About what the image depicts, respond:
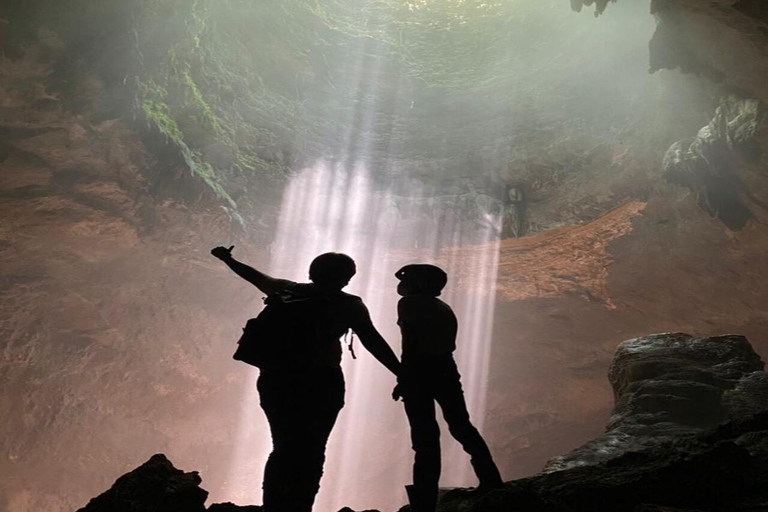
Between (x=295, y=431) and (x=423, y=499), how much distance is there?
939 millimetres

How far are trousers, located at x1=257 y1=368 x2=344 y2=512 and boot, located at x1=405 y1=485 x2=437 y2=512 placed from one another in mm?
652

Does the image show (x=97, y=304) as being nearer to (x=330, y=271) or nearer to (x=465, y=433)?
(x=330, y=271)

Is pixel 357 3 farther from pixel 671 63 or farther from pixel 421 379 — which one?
pixel 421 379

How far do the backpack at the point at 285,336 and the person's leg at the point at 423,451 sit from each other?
2.49 feet

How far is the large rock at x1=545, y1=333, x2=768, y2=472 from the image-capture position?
16.1 feet

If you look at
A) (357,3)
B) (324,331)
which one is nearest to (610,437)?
(324,331)

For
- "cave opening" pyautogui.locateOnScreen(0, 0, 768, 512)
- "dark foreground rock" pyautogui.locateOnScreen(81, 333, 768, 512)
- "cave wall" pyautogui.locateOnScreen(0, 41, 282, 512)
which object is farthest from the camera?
"cave wall" pyautogui.locateOnScreen(0, 41, 282, 512)

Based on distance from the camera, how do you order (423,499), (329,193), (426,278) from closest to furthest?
(423,499), (426,278), (329,193)

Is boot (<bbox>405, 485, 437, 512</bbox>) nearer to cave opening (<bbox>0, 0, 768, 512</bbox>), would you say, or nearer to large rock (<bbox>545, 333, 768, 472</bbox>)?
large rock (<bbox>545, 333, 768, 472</bbox>)

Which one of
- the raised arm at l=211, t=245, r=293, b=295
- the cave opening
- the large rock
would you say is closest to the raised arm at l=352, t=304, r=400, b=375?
the raised arm at l=211, t=245, r=293, b=295

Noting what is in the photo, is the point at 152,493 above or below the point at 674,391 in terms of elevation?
below

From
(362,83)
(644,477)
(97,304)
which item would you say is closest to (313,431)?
(644,477)

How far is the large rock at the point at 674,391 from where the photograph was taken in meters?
4.90

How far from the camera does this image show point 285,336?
9.05 feet
